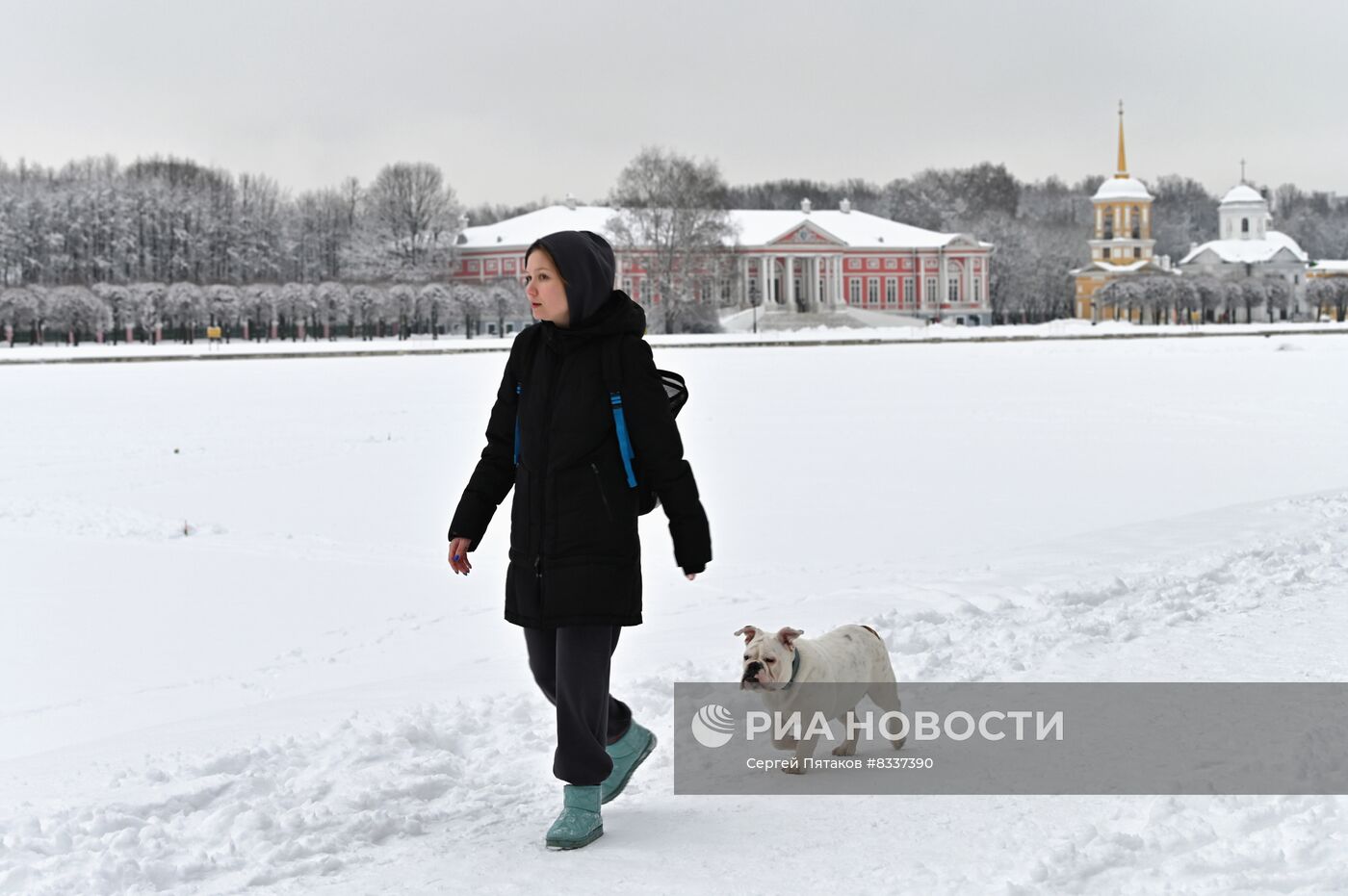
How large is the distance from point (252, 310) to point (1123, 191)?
6661 centimetres

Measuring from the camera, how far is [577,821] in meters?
4.36

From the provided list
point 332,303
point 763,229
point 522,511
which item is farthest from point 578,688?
point 763,229

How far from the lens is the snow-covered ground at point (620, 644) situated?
4203mm

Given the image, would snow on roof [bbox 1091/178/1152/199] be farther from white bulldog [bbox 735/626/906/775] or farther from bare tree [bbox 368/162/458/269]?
white bulldog [bbox 735/626/906/775]

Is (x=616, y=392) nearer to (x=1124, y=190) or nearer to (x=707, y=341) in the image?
(x=707, y=341)

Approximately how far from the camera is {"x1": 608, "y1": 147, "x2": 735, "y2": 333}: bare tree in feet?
276

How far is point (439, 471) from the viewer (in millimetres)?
16672

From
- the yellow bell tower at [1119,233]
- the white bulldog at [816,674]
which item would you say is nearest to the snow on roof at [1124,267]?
the yellow bell tower at [1119,233]

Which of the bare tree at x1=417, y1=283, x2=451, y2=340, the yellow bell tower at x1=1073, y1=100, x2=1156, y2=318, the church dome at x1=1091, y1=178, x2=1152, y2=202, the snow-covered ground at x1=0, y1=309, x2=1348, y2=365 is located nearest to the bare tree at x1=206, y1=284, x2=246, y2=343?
the snow-covered ground at x1=0, y1=309, x2=1348, y2=365

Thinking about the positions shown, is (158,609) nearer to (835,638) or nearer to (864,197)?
(835,638)

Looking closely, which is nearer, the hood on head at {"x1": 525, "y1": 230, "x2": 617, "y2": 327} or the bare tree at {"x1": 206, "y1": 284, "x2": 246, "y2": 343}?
the hood on head at {"x1": 525, "y1": 230, "x2": 617, "y2": 327}

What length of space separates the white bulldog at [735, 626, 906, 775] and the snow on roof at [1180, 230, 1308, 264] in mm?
120579

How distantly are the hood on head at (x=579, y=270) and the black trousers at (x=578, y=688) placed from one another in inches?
36.6

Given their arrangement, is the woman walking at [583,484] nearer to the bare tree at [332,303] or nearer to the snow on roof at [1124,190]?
the bare tree at [332,303]
